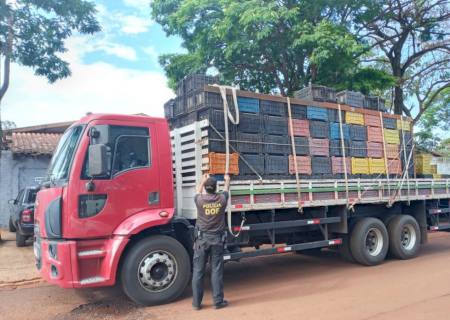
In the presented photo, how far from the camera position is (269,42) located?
1224 cm

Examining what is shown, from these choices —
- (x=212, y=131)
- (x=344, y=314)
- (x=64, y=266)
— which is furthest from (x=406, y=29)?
(x=64, y=266)

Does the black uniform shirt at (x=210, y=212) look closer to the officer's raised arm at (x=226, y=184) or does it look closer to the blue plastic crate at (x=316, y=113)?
the officer's raised arm at (x=226, y=184)

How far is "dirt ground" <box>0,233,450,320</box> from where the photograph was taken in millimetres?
5430

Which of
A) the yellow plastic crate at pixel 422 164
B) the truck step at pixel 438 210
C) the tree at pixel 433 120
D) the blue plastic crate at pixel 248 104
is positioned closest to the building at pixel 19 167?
the blue plastic crate at pixel 248 104

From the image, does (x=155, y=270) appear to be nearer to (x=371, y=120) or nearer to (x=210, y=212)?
(x=210, y=212)

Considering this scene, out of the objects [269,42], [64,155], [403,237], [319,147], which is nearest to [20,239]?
[64,155]

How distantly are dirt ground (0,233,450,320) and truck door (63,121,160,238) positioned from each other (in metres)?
1.24

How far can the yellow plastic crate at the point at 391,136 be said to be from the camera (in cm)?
912

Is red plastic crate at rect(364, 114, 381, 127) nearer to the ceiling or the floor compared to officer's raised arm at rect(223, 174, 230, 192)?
nearer to the ceiling

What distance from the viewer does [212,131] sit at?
21.6 ft

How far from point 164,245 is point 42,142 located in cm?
1261

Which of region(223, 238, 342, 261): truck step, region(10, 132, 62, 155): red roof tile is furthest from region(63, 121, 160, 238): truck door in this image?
region(10, 132, 62, 155): red roof tile

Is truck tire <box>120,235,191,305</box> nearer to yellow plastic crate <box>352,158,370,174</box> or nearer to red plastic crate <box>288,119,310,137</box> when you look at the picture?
red plastic crate <box>288,119,310,137</box>

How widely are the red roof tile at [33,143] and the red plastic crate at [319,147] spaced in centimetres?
975
